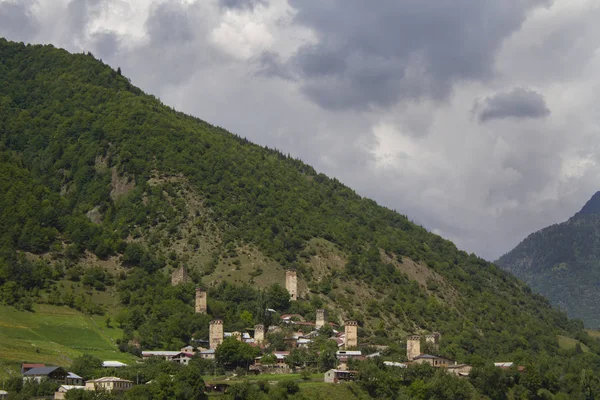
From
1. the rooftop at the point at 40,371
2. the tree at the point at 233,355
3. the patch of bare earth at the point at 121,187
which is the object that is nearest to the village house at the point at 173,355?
the tree at the point at 233,355

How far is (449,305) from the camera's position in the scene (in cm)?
19275

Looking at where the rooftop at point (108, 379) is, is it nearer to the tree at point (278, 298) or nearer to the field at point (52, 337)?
the field at point (52, 337)

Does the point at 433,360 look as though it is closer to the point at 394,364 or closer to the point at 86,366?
the point at 394,364

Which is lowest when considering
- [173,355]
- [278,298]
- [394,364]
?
[394,364]

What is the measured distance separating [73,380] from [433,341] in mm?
63892

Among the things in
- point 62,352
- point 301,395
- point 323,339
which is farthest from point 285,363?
point 62,352

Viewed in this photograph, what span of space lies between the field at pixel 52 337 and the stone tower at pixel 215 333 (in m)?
12.3

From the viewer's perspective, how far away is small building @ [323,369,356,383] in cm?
12275

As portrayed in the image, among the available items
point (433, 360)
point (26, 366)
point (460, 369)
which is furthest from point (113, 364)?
point (460, 369)

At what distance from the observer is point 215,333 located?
141m

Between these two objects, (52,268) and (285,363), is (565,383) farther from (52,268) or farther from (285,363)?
(52,268)

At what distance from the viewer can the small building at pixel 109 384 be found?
108 metres

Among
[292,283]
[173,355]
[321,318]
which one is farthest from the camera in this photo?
[292,283]

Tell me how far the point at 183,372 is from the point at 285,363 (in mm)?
25249
